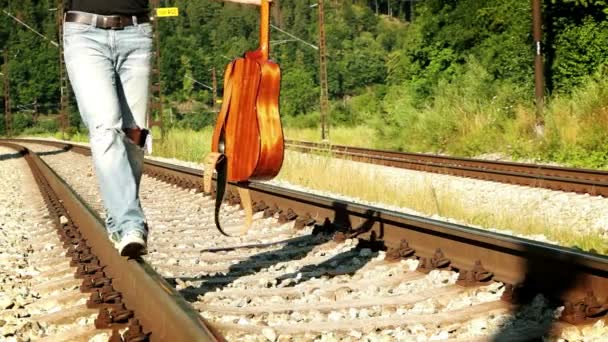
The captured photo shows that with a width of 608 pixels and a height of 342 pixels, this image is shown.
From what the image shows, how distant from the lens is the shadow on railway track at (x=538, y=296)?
378cm

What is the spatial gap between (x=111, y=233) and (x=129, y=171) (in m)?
0.37

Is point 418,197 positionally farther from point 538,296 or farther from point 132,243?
point 132,243

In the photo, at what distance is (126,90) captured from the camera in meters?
4.67

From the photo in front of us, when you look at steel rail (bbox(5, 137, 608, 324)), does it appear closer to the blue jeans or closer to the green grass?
the blue jeans

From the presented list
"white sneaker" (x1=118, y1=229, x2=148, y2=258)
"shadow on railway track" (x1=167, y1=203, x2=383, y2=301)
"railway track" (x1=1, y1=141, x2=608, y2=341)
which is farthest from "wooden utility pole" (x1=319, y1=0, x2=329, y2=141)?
"white sneaker" (x1=118, y1=229, x2=148, y2=258)

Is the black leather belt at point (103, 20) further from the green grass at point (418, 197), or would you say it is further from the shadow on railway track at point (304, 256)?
the green grass at point (418, 197)

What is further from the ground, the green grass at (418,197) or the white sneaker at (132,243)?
the white sneaker at (132,243)

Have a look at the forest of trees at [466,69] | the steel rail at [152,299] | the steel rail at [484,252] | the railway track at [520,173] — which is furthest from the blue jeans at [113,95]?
the railway track at [520,173]

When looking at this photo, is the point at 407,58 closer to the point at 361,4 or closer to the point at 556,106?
the point at 556,106

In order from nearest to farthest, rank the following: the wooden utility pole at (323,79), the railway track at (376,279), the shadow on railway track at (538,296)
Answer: the shadow on railway track at (538,296) < the railway track at (376,279) < the wooden utility pole at (323,79)

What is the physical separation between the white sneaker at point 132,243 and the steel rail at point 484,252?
1.78 ft

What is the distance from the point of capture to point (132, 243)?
15.1 ft

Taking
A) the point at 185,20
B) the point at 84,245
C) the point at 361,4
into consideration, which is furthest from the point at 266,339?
the point at 361,4

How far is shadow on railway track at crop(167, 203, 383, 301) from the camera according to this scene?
529cm
